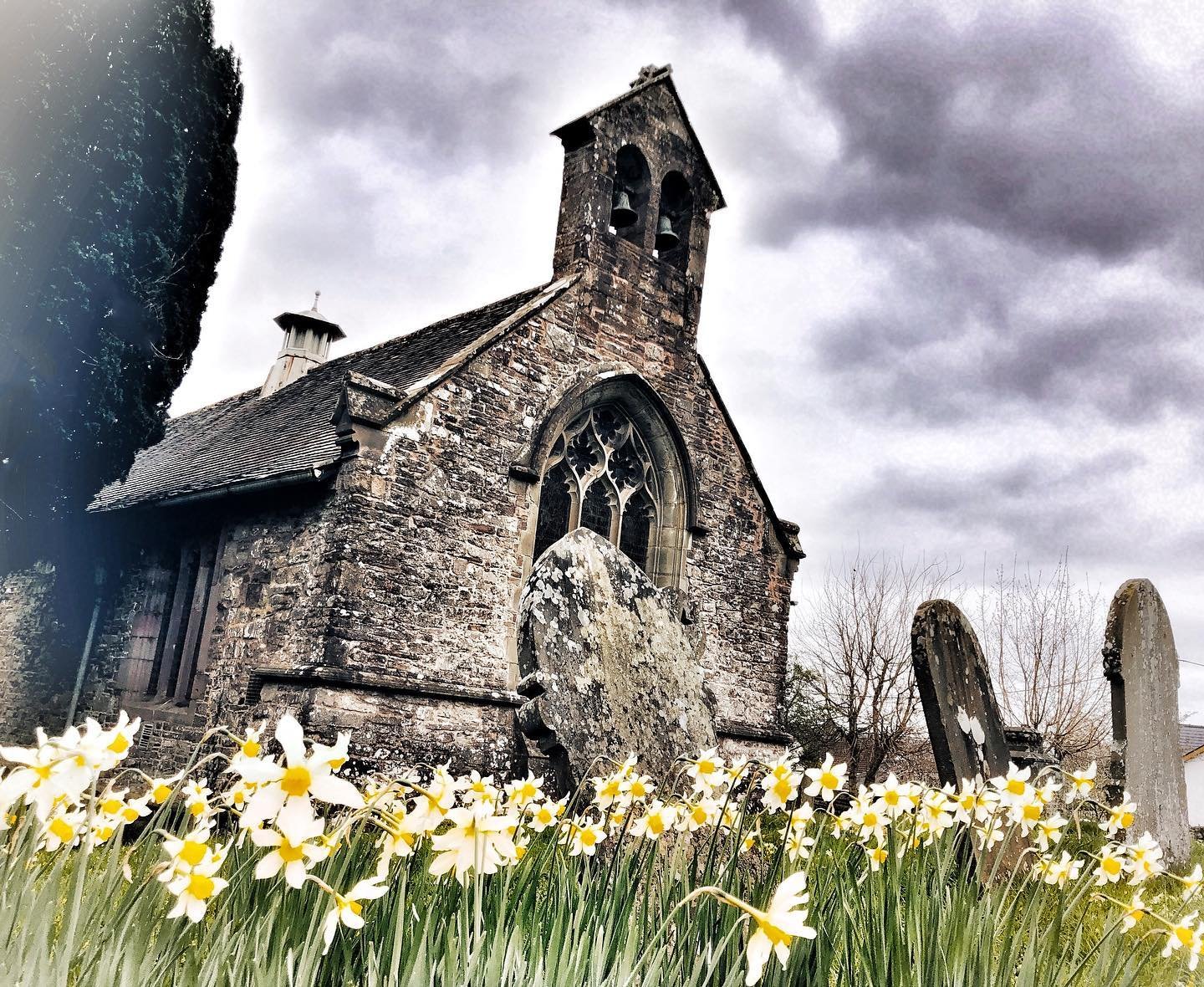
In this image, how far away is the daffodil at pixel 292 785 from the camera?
132 centimetres

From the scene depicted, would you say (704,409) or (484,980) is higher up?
(704,409)

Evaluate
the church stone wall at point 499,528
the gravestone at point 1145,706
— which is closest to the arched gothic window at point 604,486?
the church stone wall at point 499,528

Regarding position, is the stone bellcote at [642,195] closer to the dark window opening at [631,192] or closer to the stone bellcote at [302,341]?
the dark window opening at [631,192]

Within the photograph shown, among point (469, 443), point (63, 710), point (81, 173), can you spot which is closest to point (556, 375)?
point (469, 443)

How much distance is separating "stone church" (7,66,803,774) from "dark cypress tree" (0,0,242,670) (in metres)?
1.72

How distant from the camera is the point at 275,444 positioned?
1306 cm

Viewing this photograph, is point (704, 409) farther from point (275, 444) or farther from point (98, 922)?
point (98, 922)

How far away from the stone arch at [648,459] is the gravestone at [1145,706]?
691 cm

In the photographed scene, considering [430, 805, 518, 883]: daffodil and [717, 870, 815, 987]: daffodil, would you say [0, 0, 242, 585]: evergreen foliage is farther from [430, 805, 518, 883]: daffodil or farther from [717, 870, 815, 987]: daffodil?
[717, 870, 815, 987]: daffodil

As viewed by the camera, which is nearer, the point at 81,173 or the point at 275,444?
the point at 81,173

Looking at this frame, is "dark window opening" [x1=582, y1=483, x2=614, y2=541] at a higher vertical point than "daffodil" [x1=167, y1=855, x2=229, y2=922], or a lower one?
higher

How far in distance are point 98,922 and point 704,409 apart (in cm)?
1322

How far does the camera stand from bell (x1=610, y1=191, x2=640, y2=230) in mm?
13820


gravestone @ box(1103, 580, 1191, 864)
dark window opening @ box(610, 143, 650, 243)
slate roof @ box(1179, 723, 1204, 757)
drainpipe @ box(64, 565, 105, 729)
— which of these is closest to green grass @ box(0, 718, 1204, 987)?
gravestone @ box(1103, 580, 1191, 864)
